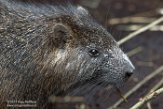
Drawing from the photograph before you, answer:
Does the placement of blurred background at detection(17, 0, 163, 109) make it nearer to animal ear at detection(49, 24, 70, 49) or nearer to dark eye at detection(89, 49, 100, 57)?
animal ear at detection(49, 24, 70, 49)

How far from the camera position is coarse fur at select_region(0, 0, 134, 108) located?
484cm

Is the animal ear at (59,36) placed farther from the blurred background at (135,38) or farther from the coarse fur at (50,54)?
the blurred background at (135,38)

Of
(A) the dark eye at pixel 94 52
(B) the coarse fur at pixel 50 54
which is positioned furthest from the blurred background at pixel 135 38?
(A) the dark eye at pixel 94 52

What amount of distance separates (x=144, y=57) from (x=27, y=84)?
2.40 meters

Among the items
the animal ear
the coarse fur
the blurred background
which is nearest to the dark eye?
the coarse fur

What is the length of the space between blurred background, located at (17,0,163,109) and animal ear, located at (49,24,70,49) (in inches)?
14.0

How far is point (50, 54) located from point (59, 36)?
167 mm

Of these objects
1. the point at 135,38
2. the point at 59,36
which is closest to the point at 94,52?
the point at 59,36

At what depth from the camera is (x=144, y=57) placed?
6.95m

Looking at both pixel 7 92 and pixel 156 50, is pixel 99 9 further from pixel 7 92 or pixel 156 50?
pixel 7 92

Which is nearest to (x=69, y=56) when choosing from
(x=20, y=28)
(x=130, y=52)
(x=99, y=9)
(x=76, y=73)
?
(x=76, y=73)

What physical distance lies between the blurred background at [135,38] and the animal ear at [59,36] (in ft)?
1.17

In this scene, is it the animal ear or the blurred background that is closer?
the animal ear

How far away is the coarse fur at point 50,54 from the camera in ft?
15.9
